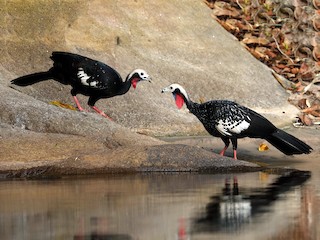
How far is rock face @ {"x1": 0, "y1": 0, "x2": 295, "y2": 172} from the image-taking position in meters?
19.7

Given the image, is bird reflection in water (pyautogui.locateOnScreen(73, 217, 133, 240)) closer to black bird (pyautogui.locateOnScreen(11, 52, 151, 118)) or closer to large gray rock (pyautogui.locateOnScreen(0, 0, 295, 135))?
black bird (pyautogui.locateOnScreen(11, 52, 151, 118))

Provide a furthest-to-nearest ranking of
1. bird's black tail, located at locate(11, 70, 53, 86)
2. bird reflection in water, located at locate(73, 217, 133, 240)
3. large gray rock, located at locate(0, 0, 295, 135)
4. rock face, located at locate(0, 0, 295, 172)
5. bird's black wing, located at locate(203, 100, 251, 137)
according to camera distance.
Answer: large gray rock, located at locate(0, 0, 295, 135) < rock face, located at locate(0, 0, 295, 172) < bird's black tail, located at locate(11, 70, 53, 86) < bird's black wing, located at locate(203, 100, 251, 137) < bird reflection in water, located at locate(73, 217, 133, 240)

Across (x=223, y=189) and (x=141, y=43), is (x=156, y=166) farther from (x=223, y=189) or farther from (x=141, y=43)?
(x=141, y=43)

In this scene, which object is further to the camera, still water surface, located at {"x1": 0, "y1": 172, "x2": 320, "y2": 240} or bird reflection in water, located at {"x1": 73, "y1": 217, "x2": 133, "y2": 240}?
still water surface, located at {"x1": 0, "y1": 172, "x2": 320, "y2": 240}

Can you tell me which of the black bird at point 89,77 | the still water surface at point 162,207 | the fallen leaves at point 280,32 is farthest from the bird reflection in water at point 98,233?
the fallen leaves at point 280,32

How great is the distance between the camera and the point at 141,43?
22047 millimetres

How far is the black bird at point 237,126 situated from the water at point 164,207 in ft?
4.82

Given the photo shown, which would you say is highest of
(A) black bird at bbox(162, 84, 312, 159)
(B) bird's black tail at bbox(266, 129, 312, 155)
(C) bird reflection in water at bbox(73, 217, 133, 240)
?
(A) black bird at bbox(162, 84, 312, 159)

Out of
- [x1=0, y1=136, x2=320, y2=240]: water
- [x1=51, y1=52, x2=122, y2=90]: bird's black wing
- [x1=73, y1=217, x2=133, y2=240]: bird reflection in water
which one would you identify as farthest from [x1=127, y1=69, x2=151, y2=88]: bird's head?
[x1=73, y1=217, x2=133, y2=240]: bird reflection in water

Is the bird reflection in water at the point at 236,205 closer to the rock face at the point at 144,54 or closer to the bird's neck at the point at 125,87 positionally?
the rock face at the point at 144,54

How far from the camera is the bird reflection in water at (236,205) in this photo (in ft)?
32.4

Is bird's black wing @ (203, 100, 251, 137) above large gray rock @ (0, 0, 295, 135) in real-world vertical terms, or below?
below

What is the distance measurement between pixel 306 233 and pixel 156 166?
577 centimetres

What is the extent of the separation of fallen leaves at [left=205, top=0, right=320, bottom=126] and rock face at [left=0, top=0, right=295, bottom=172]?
0.81 meters
